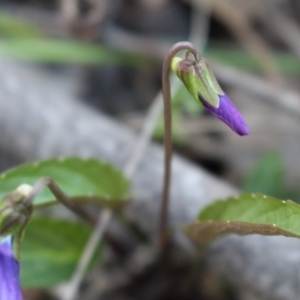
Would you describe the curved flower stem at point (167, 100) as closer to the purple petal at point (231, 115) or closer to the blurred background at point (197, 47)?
the purple petal at point (231, 115)

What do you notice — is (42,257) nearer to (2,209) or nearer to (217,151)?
(2,209)

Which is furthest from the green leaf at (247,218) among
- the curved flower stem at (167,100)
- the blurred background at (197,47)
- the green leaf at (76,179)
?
the blurred background at (197,47)

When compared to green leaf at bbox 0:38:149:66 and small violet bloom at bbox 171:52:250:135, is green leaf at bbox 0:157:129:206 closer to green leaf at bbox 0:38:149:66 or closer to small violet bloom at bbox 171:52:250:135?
small violet bloom at bbox 171:52:250:135

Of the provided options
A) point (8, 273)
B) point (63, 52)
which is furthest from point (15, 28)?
point (8, 273)

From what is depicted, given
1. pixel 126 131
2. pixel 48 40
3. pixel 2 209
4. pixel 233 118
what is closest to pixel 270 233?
pixel 233 118

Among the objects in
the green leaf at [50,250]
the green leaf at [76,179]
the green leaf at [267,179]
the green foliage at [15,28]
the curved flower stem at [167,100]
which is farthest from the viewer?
the green foliage at [15,28]

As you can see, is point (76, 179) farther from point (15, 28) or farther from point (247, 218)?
point (15, 28)

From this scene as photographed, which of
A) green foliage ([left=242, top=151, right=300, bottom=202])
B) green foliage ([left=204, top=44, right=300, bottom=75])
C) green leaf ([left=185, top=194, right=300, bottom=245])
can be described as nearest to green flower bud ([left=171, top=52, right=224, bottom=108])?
green leaf ([left=185, top=194, right=300, bottom=245])
